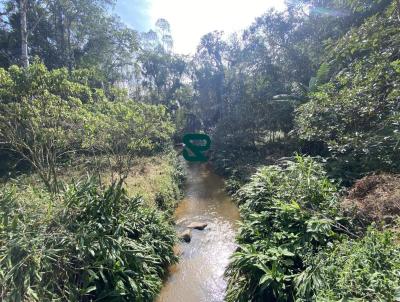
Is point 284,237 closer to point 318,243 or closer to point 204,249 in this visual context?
point 318,243

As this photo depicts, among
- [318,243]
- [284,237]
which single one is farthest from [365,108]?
[284,237]

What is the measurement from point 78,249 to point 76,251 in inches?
9.9

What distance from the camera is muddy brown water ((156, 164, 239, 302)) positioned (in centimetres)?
683

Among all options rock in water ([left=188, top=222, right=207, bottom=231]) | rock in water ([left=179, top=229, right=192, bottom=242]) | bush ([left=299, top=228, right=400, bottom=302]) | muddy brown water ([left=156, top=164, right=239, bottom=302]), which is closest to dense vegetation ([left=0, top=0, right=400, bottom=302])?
bush ([left=299, top=228, right=400, bottom=302])

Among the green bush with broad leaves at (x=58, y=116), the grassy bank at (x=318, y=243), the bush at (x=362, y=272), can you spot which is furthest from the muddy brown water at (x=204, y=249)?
the green bush with broad leaves at (x=58, y=116)

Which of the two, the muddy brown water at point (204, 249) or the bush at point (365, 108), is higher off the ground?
the bush at point (365, 108)

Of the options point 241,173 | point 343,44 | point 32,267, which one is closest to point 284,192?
point 343,44

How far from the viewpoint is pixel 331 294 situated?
390 centimetres

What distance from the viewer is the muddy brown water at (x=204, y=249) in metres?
6.83

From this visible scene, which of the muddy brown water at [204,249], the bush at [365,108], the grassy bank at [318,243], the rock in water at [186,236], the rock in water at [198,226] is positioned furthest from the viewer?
the rock in water at [198,226]

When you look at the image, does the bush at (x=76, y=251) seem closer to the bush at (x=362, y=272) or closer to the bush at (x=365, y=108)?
the bush at (x=362, y=272)

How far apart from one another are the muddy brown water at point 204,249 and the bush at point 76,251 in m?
0.62

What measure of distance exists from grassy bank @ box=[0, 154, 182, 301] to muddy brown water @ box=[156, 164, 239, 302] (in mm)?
A: 512

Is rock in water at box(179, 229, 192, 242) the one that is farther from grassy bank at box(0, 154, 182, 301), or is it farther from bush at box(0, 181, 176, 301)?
bush at box(0, 181, 176, 301)
